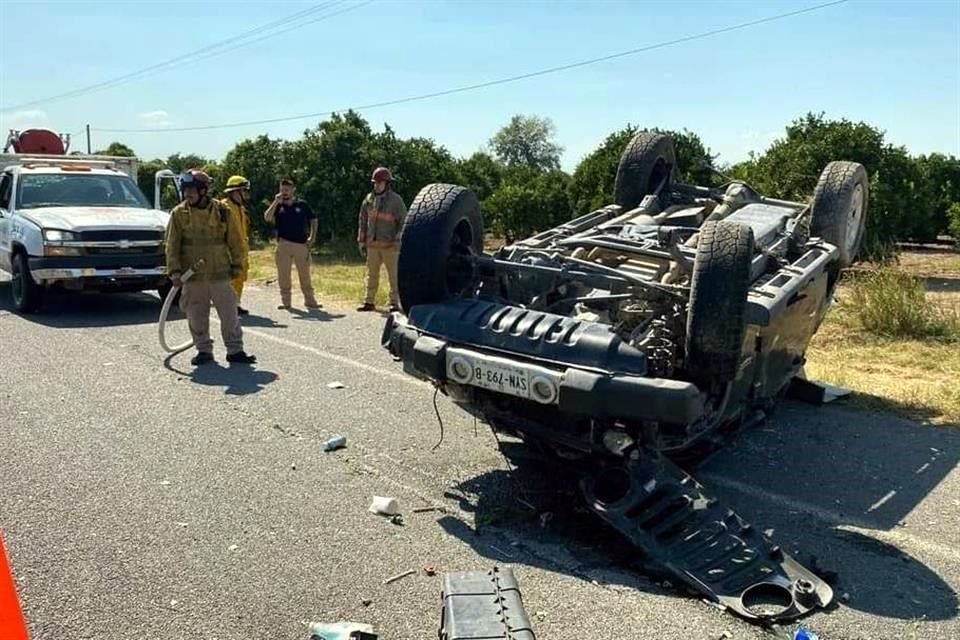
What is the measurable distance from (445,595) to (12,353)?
6789mm

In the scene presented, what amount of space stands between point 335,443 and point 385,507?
1.20 m

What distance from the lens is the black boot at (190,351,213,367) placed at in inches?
335

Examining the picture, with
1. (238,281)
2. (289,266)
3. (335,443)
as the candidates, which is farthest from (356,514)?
(289,266)

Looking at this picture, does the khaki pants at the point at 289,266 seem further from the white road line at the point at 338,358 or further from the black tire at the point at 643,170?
the black tire at the point at 643,170

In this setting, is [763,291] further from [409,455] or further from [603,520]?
[409,455]

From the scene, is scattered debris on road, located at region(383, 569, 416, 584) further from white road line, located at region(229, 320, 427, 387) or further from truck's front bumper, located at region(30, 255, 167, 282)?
truck's front bumper, located at region(30, 255, 167, 282)

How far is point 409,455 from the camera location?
5941mm

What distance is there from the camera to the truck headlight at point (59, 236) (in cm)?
1086

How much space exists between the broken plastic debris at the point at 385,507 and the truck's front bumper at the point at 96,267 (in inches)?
280

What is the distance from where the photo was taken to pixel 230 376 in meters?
8.07

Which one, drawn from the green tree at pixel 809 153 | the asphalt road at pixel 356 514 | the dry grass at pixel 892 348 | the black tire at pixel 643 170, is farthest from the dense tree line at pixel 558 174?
the asphalt road at pixel 356 514

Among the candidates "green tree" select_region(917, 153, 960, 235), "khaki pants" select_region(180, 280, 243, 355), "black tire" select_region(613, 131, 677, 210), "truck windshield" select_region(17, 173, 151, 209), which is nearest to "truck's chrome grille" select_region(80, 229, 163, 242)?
"truck windshield" select_region(17, 173, 151, 209)

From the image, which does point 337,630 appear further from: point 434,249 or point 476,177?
point 476,177

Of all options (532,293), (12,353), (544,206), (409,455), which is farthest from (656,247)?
(544,206)
